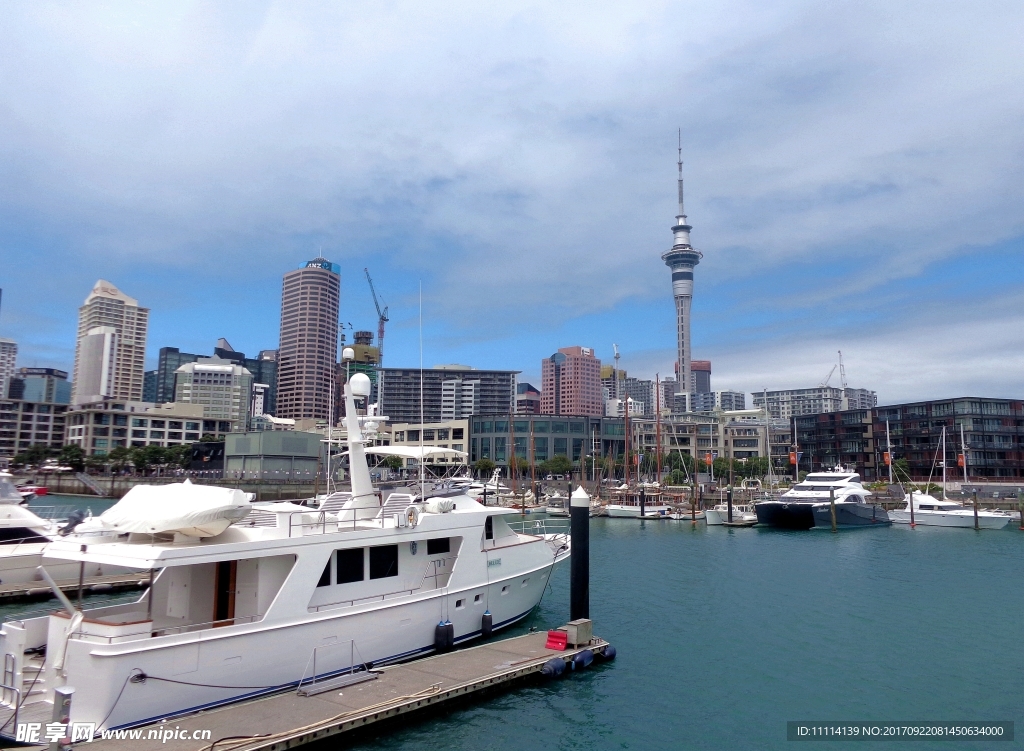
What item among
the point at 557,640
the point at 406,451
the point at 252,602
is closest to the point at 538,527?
the point at 557,640

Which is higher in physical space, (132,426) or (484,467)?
(132,426)

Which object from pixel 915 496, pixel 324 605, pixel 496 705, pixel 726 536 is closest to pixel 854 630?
pixel 496 705

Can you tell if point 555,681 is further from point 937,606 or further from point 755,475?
point 755,475

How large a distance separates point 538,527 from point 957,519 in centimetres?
5444

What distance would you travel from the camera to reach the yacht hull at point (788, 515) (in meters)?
62.4

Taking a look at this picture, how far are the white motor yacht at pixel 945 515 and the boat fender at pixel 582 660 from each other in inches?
2363

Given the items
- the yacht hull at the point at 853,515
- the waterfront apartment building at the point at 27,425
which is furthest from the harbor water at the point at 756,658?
the waterfront apartment building at the point at 27,425

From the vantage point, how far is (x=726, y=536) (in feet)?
184

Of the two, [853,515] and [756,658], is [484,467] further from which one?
[756,658]

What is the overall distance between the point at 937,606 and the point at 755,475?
98543 mm

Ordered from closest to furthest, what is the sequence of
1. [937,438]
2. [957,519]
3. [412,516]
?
[412,516] → [957,519] → [937,438]

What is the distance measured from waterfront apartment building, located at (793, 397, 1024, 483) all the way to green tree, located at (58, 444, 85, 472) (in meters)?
122

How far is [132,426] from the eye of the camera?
439ft

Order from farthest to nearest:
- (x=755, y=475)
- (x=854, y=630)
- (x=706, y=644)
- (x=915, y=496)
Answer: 1. (x=755, y=475)
2. (x=915, y=496)
3. (x=854, y=630)
4. (x=706, y=644)
